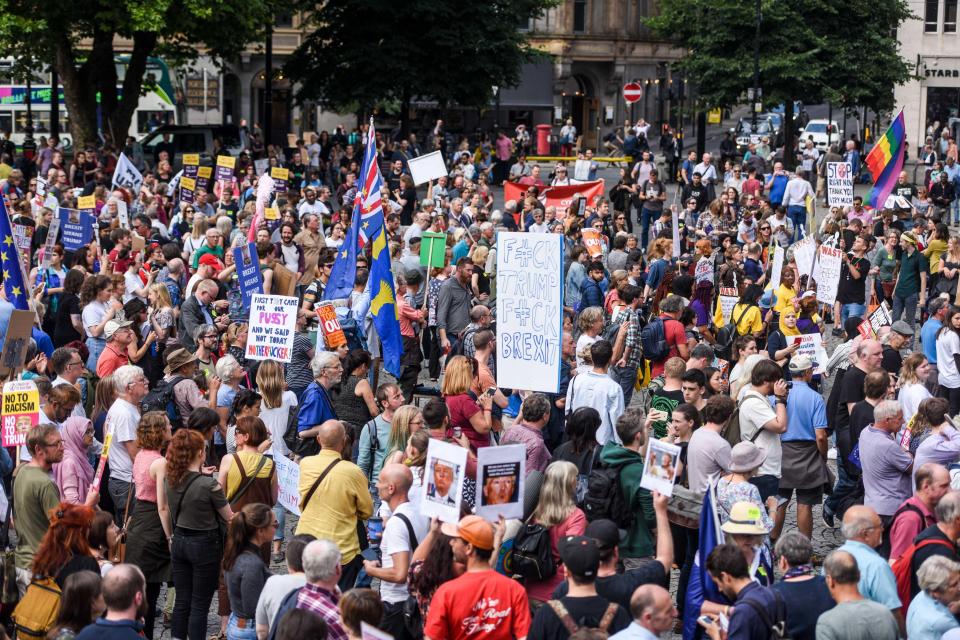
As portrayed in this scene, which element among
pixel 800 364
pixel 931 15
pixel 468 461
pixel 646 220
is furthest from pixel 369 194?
pixel 931 15

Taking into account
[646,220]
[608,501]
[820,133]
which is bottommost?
[608,501]

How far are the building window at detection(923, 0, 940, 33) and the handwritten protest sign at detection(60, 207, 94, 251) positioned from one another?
4127cm

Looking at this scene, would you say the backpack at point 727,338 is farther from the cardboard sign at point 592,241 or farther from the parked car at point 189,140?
the parked car at point 189,140

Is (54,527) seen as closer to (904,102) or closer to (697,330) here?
(697,330)

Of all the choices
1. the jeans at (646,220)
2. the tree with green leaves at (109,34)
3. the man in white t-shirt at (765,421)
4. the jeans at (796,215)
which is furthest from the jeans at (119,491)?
the tree with green leaves at (109,34)

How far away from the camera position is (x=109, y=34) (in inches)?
1224

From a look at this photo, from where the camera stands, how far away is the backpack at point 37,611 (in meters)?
6.91

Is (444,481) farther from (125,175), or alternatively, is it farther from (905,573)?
(125,175)

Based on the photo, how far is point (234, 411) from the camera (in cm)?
941

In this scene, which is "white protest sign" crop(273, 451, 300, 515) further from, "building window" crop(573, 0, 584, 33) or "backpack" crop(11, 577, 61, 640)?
"building window" crop(573, 0, 584, 33)

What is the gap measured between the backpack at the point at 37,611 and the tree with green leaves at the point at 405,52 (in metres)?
28.8

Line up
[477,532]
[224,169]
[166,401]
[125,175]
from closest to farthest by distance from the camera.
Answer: [477,532], [166,401], [224,169], [125,175]

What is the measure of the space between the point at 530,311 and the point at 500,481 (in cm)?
368

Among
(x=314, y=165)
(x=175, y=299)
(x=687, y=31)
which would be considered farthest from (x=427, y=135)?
(x=175, y=299)
